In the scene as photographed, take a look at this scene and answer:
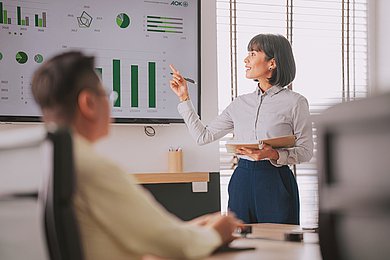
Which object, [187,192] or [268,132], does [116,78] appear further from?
[268,132]

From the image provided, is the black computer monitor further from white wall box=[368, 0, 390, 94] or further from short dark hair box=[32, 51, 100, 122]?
white wall box=[368, 0, 390, 94]

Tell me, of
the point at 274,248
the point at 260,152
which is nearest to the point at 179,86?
the point at 260,152

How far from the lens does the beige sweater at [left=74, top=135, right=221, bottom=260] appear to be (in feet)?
4.25

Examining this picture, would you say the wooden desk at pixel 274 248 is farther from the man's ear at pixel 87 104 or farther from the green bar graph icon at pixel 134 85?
the green bar graph icon at pixel 134 85

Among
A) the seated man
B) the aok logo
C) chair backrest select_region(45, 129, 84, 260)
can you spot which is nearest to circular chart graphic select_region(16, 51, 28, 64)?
the aok logo

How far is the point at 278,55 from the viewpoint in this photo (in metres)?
3.78

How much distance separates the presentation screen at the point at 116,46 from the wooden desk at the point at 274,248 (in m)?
1.87

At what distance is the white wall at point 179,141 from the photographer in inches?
166

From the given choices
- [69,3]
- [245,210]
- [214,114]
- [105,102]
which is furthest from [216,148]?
[105,102]

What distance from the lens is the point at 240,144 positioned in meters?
3.44

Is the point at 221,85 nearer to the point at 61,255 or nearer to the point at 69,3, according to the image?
the point at 69,3

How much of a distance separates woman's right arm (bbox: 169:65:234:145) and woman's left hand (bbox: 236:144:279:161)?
0.54m

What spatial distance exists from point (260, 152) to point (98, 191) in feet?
7.31

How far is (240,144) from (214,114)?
105 centimetres
